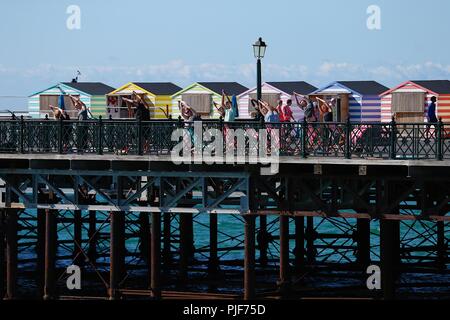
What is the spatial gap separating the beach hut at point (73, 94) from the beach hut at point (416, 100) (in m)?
13.0

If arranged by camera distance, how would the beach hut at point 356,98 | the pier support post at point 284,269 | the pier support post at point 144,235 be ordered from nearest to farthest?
the pier support post at point 284,269, the pier support post at point 144,235, the beach hut at point 356,98

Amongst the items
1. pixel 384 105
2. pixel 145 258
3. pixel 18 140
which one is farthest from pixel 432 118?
pixel 384 105

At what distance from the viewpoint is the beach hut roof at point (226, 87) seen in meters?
62.8

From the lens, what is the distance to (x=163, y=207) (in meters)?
35.6

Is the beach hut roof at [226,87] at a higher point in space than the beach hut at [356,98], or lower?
higher

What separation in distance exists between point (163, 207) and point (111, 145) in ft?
6.87

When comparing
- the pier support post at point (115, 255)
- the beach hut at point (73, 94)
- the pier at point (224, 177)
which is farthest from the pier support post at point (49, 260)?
the beach hut at point (73, 94)

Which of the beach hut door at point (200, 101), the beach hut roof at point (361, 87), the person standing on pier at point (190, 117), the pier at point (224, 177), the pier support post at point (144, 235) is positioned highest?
the beach hut roof at point (361, 87)

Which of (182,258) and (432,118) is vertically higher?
(432,118)

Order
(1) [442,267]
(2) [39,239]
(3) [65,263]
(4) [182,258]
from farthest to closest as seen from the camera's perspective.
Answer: (3) [65,263]
(1) [442,267]
(4) [182,258]
(2) [39,239]

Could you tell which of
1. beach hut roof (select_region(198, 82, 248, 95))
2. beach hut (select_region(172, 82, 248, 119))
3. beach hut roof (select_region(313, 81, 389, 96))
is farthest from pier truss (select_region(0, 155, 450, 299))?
beach hut roof (select_region(198, 82, 248, 95))

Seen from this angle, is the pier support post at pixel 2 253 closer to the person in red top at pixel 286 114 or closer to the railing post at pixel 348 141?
the person in red top at pixel 286 114

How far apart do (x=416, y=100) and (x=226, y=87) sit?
11692 mm
